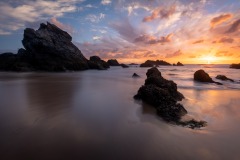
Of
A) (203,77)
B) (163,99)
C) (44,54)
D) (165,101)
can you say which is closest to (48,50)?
(44,54)

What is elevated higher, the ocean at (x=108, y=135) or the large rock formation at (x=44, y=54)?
the large rock formation at (x=44, y=54)

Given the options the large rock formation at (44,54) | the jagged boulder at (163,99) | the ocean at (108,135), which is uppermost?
the large rock formation at (44,54)

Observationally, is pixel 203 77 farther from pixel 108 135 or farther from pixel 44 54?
pixel 44 54

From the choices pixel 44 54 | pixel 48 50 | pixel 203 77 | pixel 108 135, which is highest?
pixel 48 50

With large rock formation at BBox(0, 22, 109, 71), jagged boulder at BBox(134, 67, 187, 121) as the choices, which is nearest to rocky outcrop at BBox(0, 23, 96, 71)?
large rock formation at BBox(0, 22, 109, 71)

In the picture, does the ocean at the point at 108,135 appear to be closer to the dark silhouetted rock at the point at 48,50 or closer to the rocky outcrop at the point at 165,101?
the rocky outcrop at the point at 165,101

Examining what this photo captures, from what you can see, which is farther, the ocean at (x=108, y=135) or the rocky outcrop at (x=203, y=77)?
the rocky outcrop at (x=203, y=77)

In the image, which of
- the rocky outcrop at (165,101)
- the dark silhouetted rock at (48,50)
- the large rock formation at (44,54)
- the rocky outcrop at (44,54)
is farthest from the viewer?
the dark silhouetted rock at (48,50)

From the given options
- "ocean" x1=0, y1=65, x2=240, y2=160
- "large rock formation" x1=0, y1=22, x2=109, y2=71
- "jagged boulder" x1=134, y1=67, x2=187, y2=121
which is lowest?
"ocean" x1=0, y1=65, x2=240, y2=160

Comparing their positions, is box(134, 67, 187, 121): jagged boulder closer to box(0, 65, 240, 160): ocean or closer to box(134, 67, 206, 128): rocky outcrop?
box(134, 67, 206, 128): rocky outcrop

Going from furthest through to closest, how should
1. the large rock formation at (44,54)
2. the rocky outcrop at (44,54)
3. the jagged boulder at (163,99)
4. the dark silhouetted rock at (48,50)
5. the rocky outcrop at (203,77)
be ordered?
the dark silhouetted rock at (48,50), the rocky outcrop at (44,54), the large rock formation at (44,54), the rocky outcrop at (203,77), the jagged boulder at (163,99)

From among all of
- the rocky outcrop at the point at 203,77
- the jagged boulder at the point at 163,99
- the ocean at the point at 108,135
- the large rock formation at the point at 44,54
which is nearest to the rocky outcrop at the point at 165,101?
the jagged boulder at the point at 163,99

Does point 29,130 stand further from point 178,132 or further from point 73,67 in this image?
point 73,67

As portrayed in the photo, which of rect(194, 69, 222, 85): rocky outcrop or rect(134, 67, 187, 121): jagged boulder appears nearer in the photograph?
rect(134, 67, 187, 121): jagged boulder
